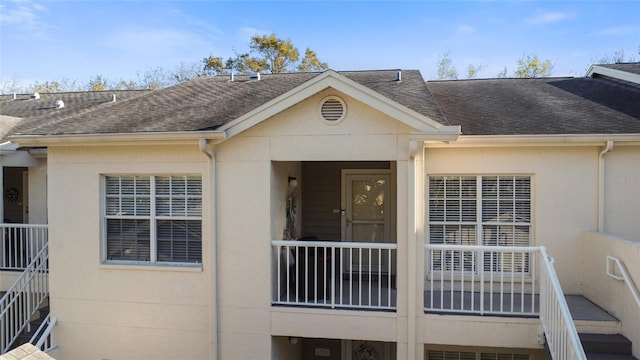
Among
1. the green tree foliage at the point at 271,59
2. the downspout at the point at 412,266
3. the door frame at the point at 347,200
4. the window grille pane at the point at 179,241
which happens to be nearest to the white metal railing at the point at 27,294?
the window grille pane at the point at 179,241

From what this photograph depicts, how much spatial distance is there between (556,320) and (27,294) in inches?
368

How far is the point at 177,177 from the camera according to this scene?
729cm

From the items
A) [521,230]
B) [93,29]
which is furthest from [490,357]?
[93,29]

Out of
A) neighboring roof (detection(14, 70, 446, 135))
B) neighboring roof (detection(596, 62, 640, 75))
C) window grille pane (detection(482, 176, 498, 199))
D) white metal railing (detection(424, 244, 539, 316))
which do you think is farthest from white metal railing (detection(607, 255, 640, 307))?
neighboring roof (detection(596, 62, 640, 75))

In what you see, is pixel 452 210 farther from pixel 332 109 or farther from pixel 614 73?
pixel 614 73

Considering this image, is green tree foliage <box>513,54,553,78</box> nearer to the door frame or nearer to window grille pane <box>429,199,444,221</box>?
the door frame

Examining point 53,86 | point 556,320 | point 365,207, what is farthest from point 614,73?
point 53,86

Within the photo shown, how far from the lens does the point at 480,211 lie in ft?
24.8

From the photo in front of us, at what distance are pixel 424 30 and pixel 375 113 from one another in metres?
8.41

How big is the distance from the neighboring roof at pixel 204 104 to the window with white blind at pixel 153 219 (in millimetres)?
950

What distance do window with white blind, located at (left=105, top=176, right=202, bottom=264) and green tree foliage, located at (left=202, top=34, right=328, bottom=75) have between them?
21451 mm

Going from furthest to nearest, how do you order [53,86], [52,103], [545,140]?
[53,86], [52,103], [545,140]

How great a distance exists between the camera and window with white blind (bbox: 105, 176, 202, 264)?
23.8 ft

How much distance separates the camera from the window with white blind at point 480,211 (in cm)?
750
